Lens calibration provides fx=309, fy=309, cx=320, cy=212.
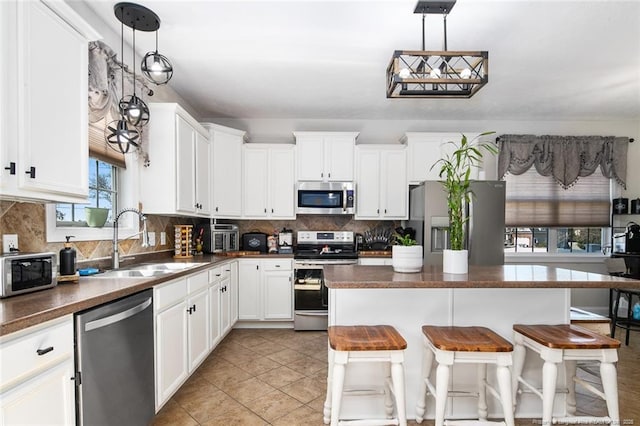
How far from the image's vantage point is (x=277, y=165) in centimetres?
402

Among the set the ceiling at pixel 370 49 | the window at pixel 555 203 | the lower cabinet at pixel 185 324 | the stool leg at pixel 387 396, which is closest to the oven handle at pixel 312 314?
the lower cabinet at pixel 185 324

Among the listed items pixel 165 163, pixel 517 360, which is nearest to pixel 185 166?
pixel 165 163

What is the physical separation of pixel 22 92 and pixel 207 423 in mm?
2042

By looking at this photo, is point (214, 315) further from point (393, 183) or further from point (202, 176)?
point (393, 183)

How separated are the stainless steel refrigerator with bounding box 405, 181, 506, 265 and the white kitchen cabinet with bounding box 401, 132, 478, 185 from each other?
517 mm

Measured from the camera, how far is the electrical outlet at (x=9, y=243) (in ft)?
5.01

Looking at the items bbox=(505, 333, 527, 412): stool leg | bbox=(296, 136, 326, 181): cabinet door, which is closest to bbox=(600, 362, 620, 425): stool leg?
bbox=(505, 333, 527, 412): stool leg

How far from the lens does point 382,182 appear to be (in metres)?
4.05

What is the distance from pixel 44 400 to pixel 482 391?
84.4 inches

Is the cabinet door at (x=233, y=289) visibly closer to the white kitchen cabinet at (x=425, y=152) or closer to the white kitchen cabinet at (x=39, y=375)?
the white kitchen cabinet at (x=39, y=375)

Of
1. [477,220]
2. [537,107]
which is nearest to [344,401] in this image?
[477,220]

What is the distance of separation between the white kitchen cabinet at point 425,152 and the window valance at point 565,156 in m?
0.78

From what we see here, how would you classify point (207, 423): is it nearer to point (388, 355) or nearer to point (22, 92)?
point (388, 355)

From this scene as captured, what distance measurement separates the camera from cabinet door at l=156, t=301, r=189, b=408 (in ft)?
6.25
